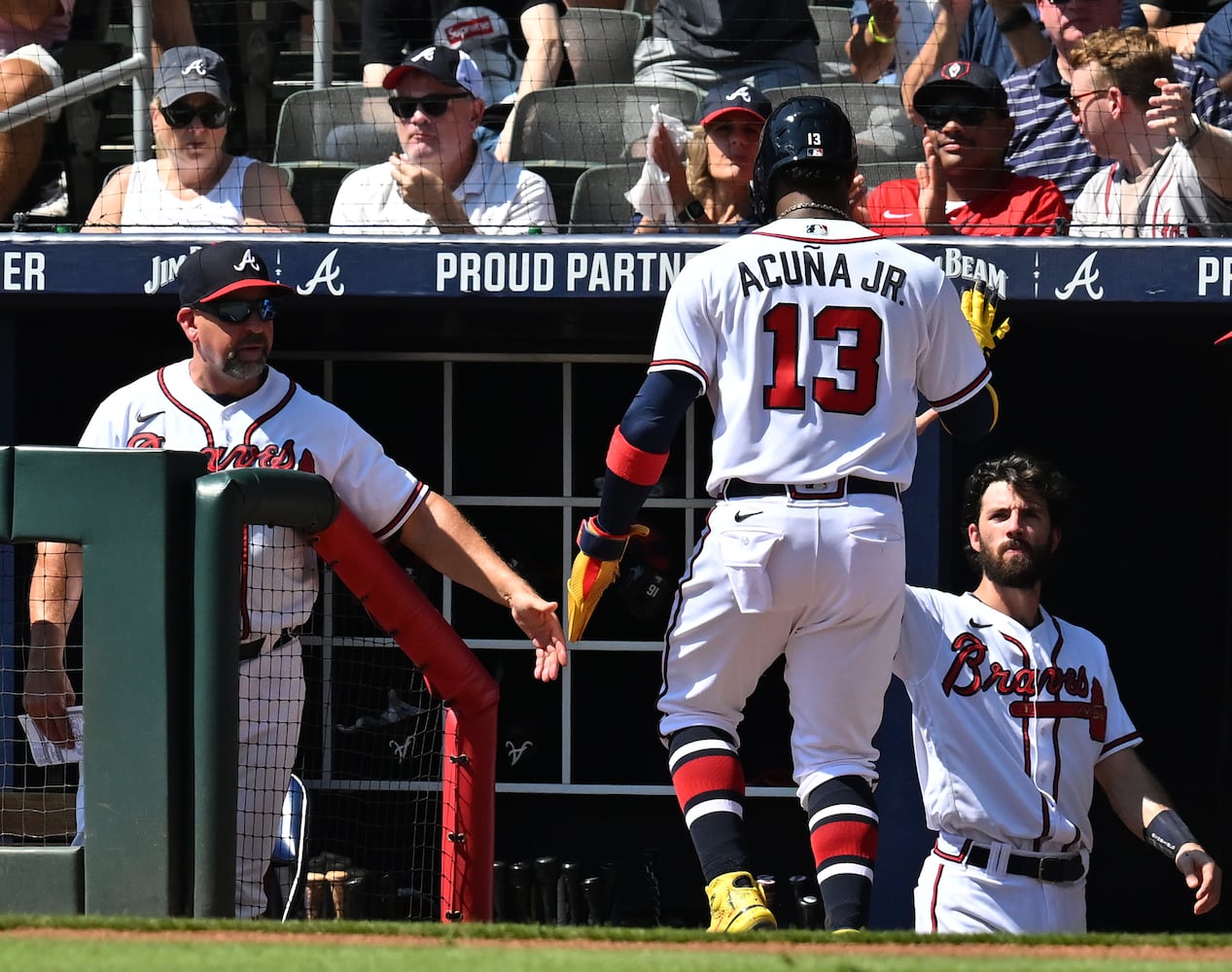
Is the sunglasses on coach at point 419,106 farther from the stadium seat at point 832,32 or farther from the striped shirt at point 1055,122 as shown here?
the stadium seat at point 832,32

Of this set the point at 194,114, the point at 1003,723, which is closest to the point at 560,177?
the point at 194,114

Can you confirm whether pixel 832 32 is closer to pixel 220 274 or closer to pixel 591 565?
pixel 220 274

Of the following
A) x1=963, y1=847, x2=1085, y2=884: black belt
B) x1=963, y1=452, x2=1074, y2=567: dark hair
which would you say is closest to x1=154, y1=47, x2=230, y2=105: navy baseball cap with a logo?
x1=963, y1=452, x2=1074, y2=567: dark hair

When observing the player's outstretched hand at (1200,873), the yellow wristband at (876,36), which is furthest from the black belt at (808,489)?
the yellow wristband at (876,36)

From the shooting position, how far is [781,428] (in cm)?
342

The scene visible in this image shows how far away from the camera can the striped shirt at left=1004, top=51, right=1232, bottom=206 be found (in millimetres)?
5758

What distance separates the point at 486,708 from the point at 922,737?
110 centimetres

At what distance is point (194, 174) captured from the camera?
19.1 feet

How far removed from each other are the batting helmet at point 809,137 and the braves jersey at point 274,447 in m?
1.12

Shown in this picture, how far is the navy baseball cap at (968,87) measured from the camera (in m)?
5.40

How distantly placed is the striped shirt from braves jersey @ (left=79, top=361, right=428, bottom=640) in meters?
2.79

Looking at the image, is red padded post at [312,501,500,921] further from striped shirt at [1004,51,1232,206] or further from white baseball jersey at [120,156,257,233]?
striped shirt at [1004,51,1232,206]

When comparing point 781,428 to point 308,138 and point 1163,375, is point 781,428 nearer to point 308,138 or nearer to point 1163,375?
point 1163,375

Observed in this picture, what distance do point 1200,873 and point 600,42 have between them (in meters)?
4.35
